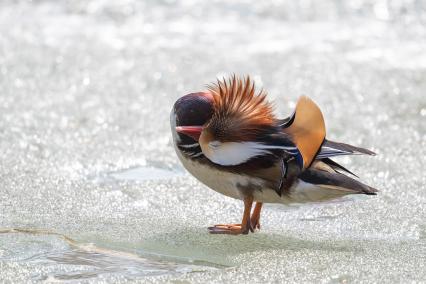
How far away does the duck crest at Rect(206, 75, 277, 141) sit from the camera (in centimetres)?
397

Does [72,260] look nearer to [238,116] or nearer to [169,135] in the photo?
[238,116]

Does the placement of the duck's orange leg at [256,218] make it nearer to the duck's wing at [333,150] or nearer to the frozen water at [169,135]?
the frozen water at [169,135]

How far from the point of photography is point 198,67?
7027 mm

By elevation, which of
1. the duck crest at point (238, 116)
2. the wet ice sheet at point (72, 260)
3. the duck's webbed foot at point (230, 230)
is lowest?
the wet ice sheet at point (72, 260)

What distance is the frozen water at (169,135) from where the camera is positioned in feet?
12.6

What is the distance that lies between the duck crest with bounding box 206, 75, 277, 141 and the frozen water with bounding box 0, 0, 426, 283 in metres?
0.50

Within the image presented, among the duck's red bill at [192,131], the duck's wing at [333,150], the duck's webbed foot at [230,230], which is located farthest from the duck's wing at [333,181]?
the duck's red bill at [192,131]

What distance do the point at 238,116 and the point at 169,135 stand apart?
5.63ft

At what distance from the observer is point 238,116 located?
13.2 ft

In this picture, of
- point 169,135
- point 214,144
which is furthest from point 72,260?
point 169,135

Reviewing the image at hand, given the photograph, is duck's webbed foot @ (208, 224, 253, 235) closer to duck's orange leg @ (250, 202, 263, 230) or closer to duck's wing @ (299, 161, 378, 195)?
duck's orange leg @ (250, 202, 263, 230)

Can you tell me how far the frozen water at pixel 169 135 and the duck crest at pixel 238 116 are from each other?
0.50 meters


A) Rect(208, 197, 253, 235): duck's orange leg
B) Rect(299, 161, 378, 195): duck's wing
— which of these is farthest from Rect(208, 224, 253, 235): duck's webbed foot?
Rect(299, 161, 378, 195): duck's wing

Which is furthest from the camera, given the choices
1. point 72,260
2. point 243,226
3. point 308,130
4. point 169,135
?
point 169,135
